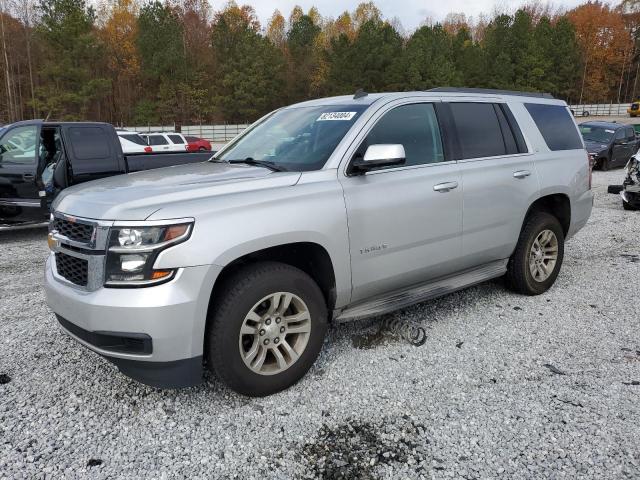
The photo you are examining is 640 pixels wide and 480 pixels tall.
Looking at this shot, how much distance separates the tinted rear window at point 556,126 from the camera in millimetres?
4848

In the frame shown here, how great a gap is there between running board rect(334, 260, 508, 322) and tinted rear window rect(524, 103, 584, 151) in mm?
1388

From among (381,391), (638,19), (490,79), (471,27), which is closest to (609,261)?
(381,391)

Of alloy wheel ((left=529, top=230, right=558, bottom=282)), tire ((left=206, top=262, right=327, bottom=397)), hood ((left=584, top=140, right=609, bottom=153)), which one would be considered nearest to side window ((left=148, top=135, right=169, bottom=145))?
hood ((left=584, top=140, right=609, bottom=153))

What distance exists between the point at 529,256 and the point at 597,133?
1485 centimetres

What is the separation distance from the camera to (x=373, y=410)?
9.84ft

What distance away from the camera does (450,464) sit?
8.26 ft

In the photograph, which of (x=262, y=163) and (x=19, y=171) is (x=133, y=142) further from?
(x=262, y=163)

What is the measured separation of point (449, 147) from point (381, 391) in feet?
6.66

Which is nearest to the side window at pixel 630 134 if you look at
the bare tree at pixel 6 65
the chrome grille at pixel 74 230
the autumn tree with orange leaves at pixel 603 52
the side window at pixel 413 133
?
the side window at pixel 413 133

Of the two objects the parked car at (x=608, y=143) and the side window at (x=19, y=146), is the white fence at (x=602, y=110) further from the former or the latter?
the side window at (x=19, y=146)

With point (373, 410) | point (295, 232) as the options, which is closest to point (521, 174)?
point (295, 232)

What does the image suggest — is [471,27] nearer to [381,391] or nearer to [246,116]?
[246,116]

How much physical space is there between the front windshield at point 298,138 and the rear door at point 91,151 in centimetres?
419

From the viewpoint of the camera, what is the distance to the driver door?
3.35 metres
